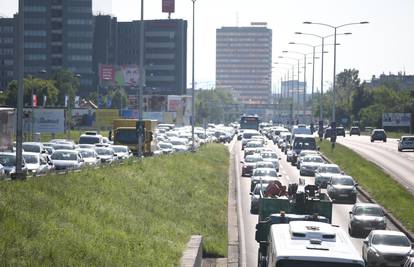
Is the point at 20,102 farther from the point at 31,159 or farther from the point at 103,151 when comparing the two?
the point at 103,151

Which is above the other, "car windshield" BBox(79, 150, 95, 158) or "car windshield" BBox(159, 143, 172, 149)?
"car windshield" BBox(79, 150, 95, 158)

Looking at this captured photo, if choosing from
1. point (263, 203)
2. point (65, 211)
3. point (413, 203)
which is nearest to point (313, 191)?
point (263, 203)

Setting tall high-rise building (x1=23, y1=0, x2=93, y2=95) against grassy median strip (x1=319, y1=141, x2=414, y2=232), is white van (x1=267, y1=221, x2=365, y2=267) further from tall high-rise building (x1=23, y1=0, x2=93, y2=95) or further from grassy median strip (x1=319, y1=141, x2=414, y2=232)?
tall high-rise building (x1=23, y1=0, x2=93, y2=95)

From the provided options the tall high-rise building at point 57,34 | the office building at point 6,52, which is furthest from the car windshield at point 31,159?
the office building at point 6,52

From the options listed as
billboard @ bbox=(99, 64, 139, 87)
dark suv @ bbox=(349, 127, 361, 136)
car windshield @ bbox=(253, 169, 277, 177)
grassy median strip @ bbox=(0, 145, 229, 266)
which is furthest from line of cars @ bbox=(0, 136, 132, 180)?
billboard @ bbox=(99, 64, 139, 87)

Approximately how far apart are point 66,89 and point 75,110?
29815 millimetres

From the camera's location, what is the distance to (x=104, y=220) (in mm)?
21328

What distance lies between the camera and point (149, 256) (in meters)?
19.0

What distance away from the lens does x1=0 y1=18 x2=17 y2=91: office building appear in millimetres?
188875

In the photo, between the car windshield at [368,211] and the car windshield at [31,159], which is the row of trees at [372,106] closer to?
the car windshield at [31,159]

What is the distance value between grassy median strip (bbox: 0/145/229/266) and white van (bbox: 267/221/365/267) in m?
3.79

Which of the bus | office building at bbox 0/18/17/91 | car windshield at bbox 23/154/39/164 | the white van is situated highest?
office building at bbox 0/18/17/91

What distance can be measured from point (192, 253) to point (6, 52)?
6997 inches

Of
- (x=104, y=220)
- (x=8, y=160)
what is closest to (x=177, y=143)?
(x=8, y=160)
